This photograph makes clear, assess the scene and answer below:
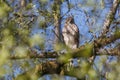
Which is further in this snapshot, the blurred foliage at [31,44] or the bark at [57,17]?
the bark at [57,17]

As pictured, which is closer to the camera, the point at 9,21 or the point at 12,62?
the point at 12,62

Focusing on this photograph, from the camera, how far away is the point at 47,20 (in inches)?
92.4

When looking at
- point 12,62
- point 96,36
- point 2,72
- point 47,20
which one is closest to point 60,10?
point 47,20

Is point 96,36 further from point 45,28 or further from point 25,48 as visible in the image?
point 25,48

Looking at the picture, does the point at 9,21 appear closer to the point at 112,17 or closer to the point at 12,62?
the point at 12,62

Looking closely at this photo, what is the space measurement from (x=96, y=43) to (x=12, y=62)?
0.58 metres

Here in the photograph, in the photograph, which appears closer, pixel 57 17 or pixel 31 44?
pixel 31 44

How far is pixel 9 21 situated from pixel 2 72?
1.78 feet

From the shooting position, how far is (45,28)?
7.45 ft

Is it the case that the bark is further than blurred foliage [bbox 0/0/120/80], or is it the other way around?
the bark

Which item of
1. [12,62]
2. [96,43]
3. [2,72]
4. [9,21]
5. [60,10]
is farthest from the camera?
[60,10]

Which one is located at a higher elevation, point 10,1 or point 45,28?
point 10,1

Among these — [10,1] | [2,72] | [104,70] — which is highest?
[10,1]

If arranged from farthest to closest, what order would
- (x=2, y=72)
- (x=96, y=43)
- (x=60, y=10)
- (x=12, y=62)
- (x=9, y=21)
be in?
(x=60, y=10) → (x=96, y=43) → (x=9, y=21) → (x=12, y=62) → (x=2, y=72)
